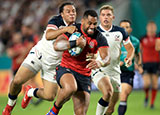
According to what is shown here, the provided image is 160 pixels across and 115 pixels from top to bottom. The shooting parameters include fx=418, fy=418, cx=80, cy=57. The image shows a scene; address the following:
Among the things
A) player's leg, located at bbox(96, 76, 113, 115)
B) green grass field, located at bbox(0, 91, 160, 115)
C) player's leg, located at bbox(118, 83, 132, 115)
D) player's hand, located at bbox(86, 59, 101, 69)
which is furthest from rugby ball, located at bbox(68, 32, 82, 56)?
green grass field, located at bbox(0, 91, 160, 115)

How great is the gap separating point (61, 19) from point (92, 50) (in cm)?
103

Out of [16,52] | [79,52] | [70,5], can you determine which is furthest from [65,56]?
[16,52]

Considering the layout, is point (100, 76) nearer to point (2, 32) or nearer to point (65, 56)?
point (65, 56)

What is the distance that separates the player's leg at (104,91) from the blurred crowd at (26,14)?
10.9 m

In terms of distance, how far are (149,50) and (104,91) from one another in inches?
261

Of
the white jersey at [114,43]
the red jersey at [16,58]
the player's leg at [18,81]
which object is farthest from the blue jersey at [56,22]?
the red jersey at [16,58]

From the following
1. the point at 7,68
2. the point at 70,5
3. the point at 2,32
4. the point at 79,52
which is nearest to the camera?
the point at 79,52

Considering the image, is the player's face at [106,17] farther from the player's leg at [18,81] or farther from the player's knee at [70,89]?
the player's knee at [70,89]

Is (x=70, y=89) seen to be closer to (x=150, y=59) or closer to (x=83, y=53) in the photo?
(x=83, y=53)

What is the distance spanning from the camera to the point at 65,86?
6.76 metres

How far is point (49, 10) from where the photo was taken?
20.2 metres

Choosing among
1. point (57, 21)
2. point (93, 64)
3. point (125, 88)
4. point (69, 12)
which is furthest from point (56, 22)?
point (125, 88)

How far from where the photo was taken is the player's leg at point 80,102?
710 centimetres

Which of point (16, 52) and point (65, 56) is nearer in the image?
point (65, 56)
